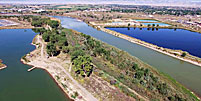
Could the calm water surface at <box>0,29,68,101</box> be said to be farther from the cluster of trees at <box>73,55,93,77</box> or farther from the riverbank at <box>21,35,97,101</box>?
the cluster of trees at <box>73,55,93,77</box>

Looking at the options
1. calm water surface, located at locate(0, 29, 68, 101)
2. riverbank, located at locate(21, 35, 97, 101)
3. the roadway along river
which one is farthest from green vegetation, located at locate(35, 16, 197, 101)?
calm water surface, located at locate(0, 29, 68, 101)

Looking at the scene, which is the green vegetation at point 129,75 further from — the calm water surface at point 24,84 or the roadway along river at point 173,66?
the calm water surface at point 24,84

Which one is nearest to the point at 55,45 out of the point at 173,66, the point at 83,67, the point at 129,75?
the point at 83,67

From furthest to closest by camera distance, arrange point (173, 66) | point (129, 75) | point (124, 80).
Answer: point (173, 66) → point (129, 75) → point (124, 80)

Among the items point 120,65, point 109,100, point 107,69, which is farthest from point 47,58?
point 109,100

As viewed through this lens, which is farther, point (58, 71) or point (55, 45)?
point (55, 45)

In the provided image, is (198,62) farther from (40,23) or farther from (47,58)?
(40,23)

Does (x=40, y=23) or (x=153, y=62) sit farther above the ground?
(x=40, y=23)

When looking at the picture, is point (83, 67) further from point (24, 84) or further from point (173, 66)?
point (173, 66)
